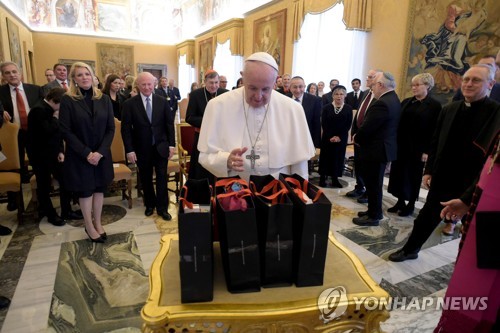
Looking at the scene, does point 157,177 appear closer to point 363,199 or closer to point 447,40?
point 363,199

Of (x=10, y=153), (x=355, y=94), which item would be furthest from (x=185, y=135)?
(x=355, y=94)

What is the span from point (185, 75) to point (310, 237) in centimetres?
2016

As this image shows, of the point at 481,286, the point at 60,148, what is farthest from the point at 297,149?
the point at 60,148

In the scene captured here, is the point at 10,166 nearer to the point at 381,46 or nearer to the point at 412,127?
the point at 412,127

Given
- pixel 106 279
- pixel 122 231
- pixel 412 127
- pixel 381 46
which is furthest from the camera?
pixel 381 46

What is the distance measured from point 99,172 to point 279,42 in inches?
338

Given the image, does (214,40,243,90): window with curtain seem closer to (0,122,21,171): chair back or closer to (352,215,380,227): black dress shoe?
(0,122,21,171): chair back

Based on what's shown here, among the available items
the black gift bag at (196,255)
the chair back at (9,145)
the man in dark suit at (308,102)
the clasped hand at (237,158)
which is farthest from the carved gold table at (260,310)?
the man in dark suit at (308,102)

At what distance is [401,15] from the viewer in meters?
6.48

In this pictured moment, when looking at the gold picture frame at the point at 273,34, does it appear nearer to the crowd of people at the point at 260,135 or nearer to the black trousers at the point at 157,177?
the crowd of people at the point at 260,135

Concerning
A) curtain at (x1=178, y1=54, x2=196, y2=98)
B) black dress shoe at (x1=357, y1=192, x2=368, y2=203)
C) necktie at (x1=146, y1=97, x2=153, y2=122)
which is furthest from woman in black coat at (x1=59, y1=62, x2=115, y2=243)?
curtain at (x1=178, y1=54, x2=196, y2=98)

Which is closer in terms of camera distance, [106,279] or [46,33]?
[106,279]

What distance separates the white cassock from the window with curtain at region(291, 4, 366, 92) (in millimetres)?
Result: 6410

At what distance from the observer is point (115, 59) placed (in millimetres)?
19547
